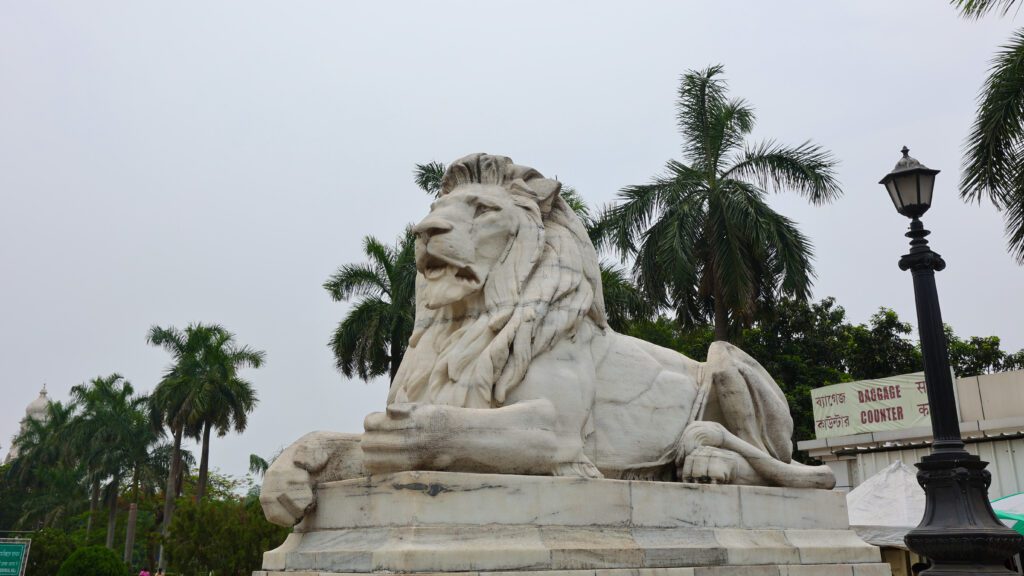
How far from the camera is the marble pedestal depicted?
3.72 m

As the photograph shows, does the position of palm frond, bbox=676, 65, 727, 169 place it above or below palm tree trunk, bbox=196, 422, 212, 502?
above

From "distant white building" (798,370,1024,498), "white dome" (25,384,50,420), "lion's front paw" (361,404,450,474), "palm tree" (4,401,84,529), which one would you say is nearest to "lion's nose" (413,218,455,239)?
"lion's front paw" (361,404,450,474)

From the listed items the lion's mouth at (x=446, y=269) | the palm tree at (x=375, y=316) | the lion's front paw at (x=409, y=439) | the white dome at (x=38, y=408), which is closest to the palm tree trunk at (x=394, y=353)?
the palm tree at (x=375, y=316)

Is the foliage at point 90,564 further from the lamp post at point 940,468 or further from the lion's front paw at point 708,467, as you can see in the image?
the lion's front paw at point 708,467

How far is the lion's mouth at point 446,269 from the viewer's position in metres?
4.57

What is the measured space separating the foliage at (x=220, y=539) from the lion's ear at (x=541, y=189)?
50.9 ft

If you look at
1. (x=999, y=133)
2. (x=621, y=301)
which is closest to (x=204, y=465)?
(x=621, y=301)

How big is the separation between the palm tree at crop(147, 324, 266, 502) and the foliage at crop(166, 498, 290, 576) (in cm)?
1242

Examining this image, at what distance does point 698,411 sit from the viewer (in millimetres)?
5309

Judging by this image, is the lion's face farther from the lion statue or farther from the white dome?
the white dome

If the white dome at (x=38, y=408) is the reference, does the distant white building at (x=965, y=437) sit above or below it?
below

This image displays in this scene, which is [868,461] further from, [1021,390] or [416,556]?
[416,556]

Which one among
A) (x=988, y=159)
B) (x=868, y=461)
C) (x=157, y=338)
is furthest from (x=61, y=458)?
(x=988, y=159)

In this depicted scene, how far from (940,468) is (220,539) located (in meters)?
16.9
